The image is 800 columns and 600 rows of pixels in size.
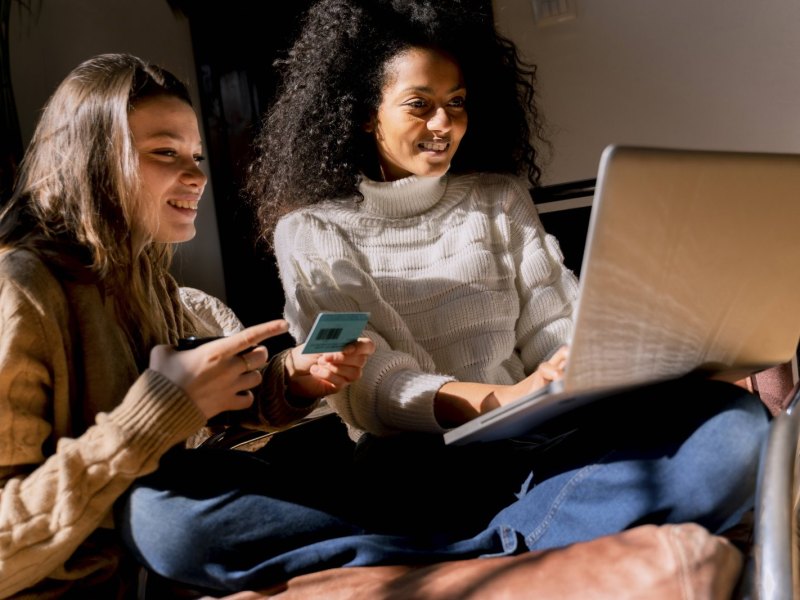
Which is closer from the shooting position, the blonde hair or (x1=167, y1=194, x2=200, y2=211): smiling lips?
the blonde hair

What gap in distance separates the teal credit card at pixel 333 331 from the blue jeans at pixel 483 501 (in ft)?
0.63

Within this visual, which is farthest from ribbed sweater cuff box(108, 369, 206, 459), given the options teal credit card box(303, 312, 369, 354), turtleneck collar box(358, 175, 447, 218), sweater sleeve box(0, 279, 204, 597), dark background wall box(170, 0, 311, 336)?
dark background wall box(170, 0, 311, 336)

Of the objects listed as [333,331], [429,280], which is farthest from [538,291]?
[333,331]

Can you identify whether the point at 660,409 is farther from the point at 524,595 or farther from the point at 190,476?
the point at 190,476

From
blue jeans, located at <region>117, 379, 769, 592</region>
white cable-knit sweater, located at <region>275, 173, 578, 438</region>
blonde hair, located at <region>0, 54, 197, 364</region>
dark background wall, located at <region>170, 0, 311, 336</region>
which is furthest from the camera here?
dark background wall, located at <region>170, 0, 311, 336</region>

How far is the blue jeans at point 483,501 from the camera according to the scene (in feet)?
3.19

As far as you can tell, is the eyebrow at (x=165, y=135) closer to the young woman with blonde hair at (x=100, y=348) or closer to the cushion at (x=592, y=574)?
the young woman with blonde hair at (x=100, y=348)

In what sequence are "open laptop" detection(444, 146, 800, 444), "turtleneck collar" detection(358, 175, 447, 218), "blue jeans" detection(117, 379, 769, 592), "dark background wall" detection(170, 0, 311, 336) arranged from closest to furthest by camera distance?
1. "open laptop" detection(444, 146, 800, 444)
2. "blue jeans" detection(117, 379, 769, 592)
3. "turtleneck collar" detection(358, 175, 447, 218)
4. "dark background wall" detection(170, 0, 311, 336)

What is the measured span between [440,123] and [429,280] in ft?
0.95

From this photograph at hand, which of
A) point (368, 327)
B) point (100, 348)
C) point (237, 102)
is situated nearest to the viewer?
point (100, 348)

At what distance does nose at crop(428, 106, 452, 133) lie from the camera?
1.58m

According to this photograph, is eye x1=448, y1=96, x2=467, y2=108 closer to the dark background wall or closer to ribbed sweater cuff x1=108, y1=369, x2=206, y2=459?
ribbed sweater cuff x1=108, y1=369, x2=206, y2=459

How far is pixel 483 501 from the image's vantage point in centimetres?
128

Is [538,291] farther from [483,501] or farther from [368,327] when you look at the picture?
[483,501]
